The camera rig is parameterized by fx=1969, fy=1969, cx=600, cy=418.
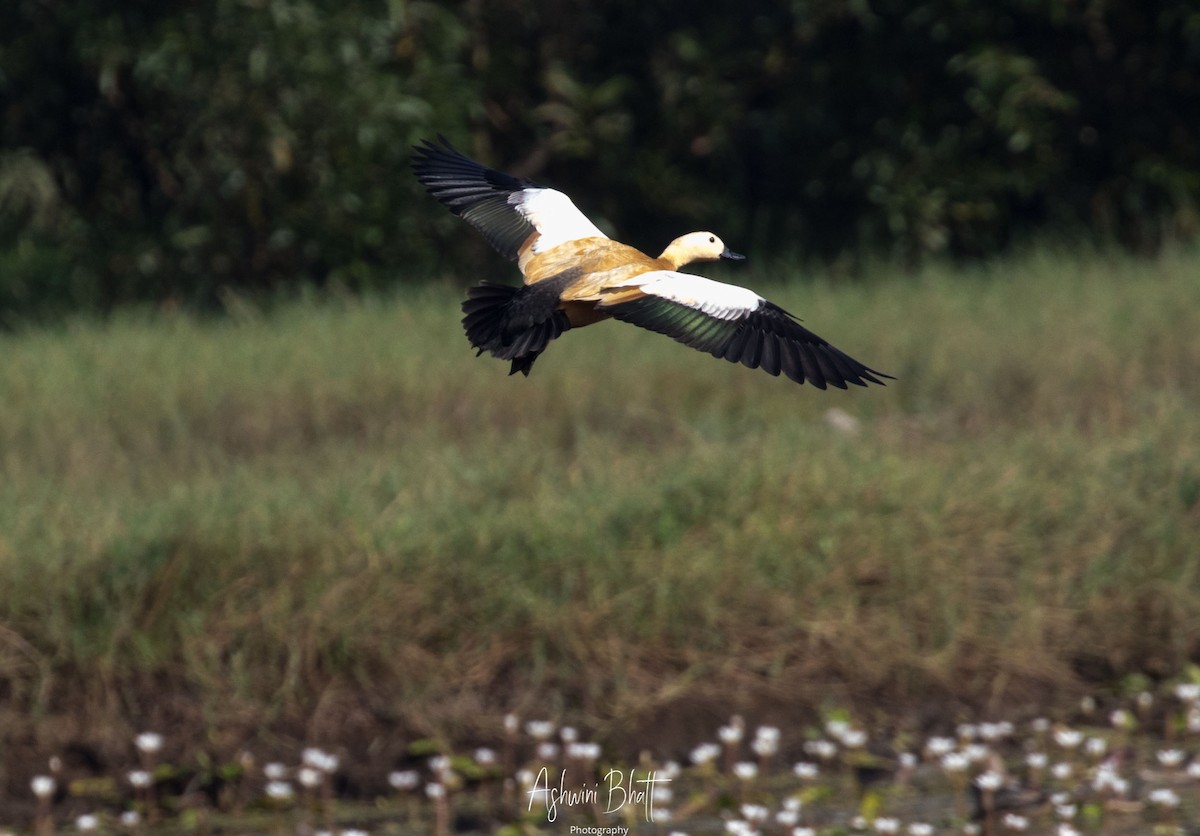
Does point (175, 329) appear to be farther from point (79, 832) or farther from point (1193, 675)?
point (1193, 675)

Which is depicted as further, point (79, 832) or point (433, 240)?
point (433, 240)

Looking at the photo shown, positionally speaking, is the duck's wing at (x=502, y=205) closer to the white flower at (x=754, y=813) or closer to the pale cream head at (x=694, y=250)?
the pale cream head at (x=694, y=250)

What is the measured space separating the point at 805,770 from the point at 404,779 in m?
0.97

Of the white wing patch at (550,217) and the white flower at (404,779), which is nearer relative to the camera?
the white wing patch at (550,217)

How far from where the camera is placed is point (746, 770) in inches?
184

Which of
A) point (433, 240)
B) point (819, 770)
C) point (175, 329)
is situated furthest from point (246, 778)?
point (433, 240)

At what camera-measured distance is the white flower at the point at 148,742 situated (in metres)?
4.65

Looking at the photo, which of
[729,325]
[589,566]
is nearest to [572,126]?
[589,566]

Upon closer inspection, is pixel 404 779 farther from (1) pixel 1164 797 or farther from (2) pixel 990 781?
(1) pixel 1164 797

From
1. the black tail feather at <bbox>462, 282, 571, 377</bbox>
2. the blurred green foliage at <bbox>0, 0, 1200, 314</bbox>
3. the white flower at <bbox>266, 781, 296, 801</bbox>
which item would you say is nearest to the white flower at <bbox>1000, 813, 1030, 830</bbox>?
the white flower at <bbox>266, 781, 296, 801</bbox>

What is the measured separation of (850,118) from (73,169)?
164 inches

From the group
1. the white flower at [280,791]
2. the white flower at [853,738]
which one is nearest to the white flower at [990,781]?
the white flower at [853,738]

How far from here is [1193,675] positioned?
17.2 ft

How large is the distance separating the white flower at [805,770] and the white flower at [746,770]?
0.35 ft
